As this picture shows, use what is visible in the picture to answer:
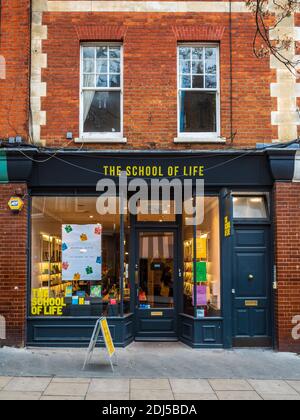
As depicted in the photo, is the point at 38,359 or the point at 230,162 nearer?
the point at 38,359

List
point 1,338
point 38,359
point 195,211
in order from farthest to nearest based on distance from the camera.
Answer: point 195,211, point 1,338, point 38,359

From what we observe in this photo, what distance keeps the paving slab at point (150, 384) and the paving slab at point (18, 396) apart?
1439 millimetres

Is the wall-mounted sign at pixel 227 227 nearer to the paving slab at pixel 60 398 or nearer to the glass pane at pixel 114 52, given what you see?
the glass pane at pixel 114 52

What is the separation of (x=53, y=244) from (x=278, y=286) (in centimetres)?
474

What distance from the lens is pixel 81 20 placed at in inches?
435

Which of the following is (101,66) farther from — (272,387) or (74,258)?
(272,387)

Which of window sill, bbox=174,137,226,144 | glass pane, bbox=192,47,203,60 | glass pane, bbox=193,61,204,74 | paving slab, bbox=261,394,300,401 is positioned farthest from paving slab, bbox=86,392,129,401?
glass pane, bbox=192,47,203,60

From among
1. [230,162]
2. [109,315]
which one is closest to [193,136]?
[230,162]

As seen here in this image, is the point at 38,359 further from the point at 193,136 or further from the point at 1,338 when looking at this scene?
the point at 193,136

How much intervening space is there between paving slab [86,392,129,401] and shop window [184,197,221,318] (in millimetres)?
3637

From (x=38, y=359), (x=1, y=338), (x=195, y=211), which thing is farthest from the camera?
(x=195, y=211)

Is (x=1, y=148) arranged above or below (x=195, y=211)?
above

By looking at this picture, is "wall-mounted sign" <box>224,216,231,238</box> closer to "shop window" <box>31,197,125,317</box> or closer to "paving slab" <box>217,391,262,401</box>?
"shop window" <box>31,197,125,317</box>

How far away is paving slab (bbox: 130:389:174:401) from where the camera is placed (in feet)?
24.1
